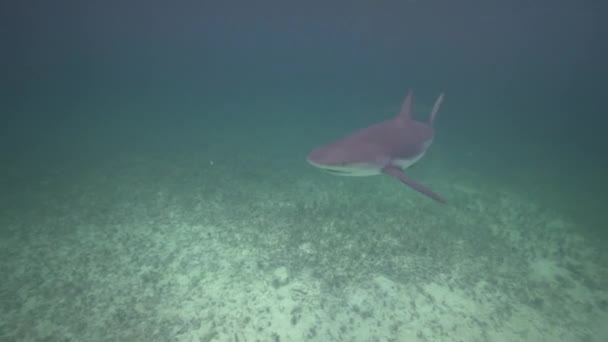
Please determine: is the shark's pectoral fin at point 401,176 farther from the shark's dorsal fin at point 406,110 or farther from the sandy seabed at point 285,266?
the sandy seabed at point 285,266

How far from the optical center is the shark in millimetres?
3967

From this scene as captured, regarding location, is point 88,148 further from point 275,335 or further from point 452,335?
point 452,335

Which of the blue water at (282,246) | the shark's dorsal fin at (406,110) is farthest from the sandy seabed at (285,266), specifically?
the shark's dorsal fin at (406,110)

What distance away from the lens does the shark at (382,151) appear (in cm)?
397

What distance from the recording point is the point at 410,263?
5.19 m

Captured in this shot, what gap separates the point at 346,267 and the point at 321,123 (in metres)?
16.8

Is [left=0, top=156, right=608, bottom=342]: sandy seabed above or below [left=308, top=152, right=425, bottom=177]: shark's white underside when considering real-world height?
below

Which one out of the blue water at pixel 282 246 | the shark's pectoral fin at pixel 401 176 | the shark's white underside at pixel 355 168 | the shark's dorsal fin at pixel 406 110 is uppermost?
the shark's dorsal fin at pixel 406 110

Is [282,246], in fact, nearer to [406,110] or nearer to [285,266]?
[285,266]

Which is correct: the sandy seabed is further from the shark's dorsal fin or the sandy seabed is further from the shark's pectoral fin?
the shark's dorsal fin

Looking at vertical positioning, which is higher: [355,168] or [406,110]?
[406,110]

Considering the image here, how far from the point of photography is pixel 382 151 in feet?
15.0

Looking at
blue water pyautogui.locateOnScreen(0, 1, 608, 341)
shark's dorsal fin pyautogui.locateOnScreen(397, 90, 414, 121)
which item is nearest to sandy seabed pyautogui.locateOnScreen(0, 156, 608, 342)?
blue water pyautogui.locateOnScreen(0, 1, 608, 341)

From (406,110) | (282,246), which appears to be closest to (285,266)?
(282,246)
